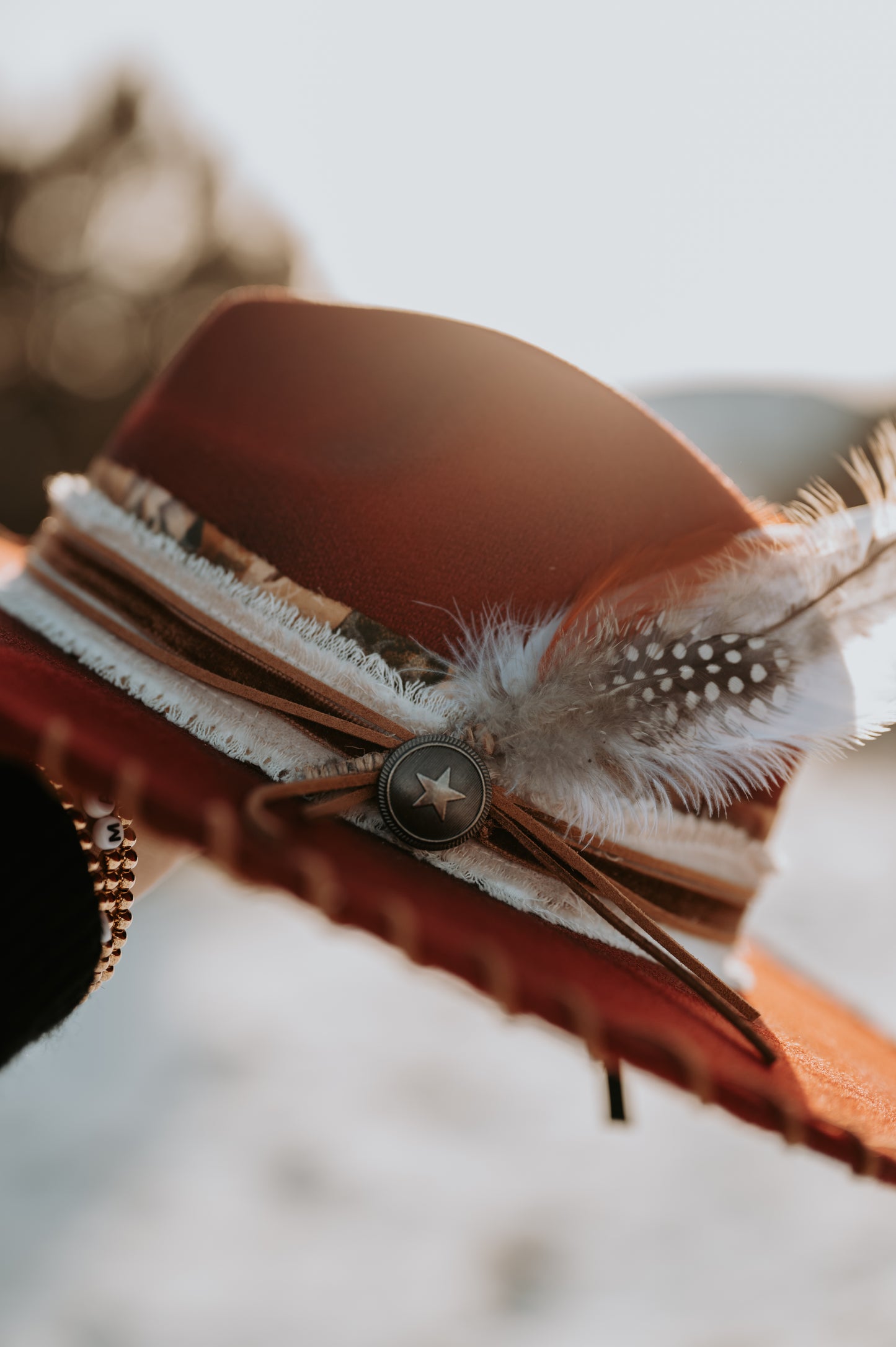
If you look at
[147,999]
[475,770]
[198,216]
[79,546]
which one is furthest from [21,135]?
[475,770]

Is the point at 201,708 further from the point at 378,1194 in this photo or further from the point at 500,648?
the point at 378,1194

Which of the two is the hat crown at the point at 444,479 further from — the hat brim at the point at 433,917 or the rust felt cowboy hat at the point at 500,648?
the hat brim at the point at 433,917

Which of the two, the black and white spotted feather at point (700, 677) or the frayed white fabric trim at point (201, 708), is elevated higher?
the black and white spotted feather at point (700, 677)

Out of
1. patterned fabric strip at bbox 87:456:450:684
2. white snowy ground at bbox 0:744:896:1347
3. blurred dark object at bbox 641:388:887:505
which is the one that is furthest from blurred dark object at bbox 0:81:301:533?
patterned fabric strip at bbox 87:456:450:684

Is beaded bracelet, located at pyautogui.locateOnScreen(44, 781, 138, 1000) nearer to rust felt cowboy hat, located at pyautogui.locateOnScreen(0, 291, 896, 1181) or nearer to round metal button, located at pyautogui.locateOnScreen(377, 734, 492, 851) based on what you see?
rust felt cowboy hat, located at pyautogui.locateOnScreen(0, 291, 896, 1181)

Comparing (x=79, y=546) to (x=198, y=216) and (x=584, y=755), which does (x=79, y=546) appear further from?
(x=198, y=216)

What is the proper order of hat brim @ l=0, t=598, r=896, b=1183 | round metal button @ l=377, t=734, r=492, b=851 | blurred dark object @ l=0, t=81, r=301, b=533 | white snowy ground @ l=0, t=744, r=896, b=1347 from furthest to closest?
blurred dark object @ l=0, t=81, r=301, b=533 < white snowy ground @ l=0, t=744, r=896, b=1347 < round metal button @ l=377, t=734, r=492, b=851 < hat brim @ l=0, t=598, r=896, b=1183

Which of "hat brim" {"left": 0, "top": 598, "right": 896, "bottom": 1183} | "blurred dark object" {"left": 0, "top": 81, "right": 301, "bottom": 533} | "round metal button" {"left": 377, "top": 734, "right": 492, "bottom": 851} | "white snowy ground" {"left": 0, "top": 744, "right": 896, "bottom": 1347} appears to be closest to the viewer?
"hat brim" {"left": 0, "top": 598, "right": 896, "bottom": 1183}

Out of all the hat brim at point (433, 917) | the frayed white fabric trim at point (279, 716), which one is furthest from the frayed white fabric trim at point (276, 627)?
the hat brim at point (433, 917)

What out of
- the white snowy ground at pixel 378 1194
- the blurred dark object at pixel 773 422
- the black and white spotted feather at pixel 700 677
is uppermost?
the blurred dark object at pixel 773 422
